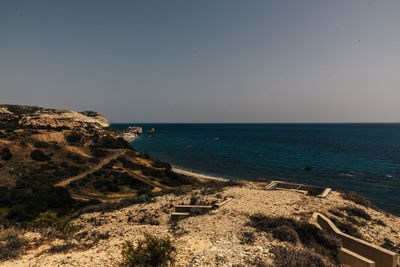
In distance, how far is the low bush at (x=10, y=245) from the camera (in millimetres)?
9022

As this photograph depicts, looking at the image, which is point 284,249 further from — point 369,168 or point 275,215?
point 369,168

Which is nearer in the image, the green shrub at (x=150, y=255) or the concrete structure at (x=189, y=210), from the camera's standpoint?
the green shrub at (x=150, y=255)

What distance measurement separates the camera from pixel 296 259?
26.1 feet

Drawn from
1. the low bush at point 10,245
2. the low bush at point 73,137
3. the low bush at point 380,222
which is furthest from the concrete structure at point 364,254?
the low bush at point 73,137

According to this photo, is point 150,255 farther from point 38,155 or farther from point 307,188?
point 38,155

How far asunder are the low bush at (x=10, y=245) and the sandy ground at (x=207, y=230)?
18.0 inches

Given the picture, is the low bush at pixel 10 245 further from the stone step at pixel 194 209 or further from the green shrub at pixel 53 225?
the stone step at pixel 194 209

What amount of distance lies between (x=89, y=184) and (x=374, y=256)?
3842cm

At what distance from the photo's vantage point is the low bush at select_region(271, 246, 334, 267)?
7.70 m

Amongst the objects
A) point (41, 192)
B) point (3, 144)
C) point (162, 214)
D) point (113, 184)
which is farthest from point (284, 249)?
point (3, 144)

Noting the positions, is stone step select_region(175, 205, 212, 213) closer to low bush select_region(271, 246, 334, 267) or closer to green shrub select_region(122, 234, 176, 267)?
green shrub select_region(122, 234, 176, 267)

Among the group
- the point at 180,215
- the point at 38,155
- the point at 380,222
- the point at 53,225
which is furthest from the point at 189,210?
the point at 38,155

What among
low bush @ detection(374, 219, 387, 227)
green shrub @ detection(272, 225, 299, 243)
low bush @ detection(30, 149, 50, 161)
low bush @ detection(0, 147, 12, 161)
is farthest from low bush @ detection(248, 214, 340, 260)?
low bush @ detection(0, 147, 12, 161)

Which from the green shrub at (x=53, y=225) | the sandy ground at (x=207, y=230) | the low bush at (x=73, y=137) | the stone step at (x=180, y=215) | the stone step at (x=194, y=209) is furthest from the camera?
the low bush at (x=73, y=137)
